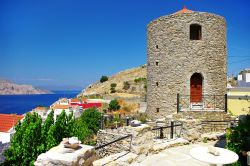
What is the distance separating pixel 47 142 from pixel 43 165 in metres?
7.48

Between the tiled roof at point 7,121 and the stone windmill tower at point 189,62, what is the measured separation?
53.4ft

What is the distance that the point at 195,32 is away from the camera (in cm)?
1844

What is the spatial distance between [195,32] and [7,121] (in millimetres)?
21765

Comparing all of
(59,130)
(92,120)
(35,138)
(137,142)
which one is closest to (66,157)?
(137,142)

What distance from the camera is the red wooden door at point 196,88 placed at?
17.8 meters

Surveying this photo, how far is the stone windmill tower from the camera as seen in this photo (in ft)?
56.9

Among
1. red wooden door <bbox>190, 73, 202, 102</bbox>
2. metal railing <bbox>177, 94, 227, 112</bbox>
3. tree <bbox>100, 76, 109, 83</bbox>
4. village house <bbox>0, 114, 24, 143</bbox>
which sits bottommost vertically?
village house <bbox>0, 114, 24, 143</bbox>

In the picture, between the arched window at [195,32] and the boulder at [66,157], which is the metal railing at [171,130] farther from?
the arched window at [195,32]

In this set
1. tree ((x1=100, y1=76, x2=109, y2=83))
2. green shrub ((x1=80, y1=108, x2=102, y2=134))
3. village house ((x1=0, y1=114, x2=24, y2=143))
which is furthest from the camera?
tree ((x1=100, y1=76, x2=109, y2=83))

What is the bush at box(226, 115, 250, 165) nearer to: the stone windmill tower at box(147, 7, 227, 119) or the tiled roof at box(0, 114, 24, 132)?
the stone windmill tower at box(147, 7, 227, 119)

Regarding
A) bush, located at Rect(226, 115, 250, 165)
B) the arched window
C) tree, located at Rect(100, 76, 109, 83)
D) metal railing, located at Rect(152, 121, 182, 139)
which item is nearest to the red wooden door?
the arched window

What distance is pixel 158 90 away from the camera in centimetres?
1825

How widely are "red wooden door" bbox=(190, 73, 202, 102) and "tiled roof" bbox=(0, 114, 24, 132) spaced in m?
17.4

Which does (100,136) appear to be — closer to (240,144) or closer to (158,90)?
(240,144)
